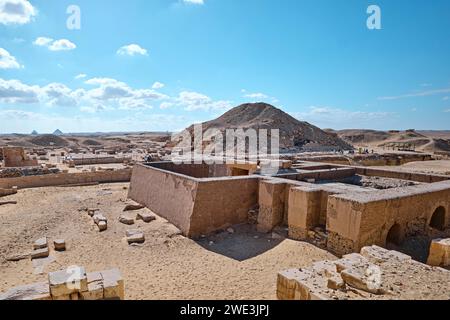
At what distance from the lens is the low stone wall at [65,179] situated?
15383 mm

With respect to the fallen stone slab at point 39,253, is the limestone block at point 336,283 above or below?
above

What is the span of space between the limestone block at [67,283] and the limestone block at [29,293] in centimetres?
17

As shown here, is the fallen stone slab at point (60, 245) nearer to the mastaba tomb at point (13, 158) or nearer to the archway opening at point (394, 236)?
the archway opening at point (394, 236)

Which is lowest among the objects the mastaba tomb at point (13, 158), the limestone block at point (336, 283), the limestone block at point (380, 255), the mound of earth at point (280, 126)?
the limestone block at point (336, 283)

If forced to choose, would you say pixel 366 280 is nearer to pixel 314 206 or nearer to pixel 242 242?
pixel 314 206

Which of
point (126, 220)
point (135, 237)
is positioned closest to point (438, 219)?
point (135, 237)

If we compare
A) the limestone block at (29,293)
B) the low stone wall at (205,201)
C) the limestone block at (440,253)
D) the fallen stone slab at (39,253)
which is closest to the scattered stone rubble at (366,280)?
the limestone block at (440,253)
